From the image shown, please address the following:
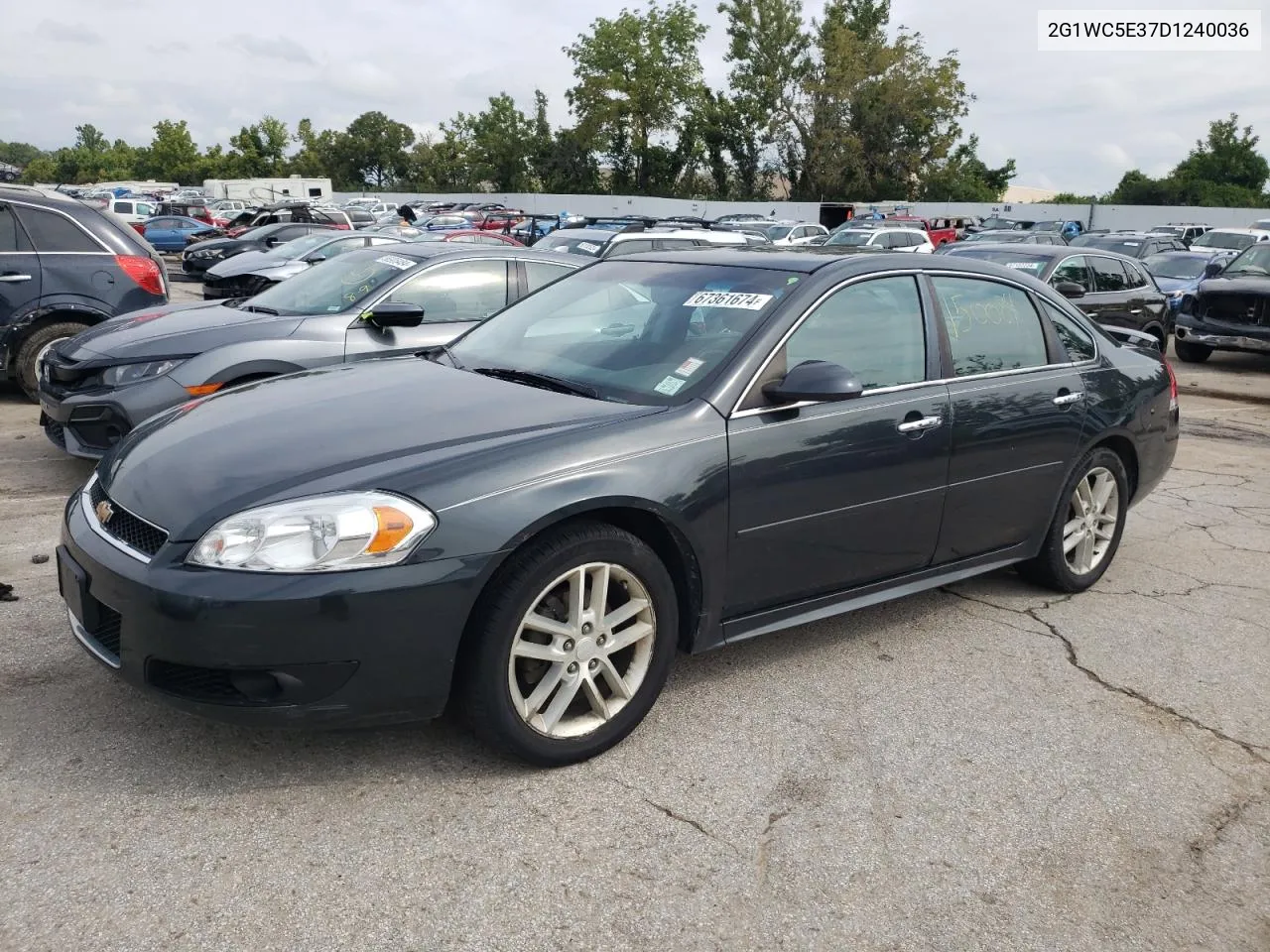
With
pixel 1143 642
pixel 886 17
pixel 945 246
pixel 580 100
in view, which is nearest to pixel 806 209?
pixel 580 100

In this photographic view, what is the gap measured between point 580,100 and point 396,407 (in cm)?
7598

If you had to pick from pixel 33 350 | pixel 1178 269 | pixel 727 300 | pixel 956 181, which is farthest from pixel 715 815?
pixel 956 181

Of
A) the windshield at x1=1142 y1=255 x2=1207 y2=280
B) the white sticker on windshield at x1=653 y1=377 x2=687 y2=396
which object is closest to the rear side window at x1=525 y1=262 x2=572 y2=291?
the white sticker on windshield at x1=653 y1=377 x2=687 y2=396

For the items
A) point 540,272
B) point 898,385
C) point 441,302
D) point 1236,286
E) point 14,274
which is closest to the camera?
point 898,385

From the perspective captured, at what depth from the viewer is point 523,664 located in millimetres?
3285

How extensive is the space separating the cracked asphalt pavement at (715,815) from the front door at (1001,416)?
20.2 inches

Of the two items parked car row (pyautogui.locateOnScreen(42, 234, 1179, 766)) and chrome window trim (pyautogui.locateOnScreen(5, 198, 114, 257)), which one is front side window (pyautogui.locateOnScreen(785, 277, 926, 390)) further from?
chrome window trim (pyautogui.locateOnScreen(5, 198, 114, 257))

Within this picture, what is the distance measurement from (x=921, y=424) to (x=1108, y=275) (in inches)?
420

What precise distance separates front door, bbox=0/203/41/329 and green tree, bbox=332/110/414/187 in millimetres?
96933

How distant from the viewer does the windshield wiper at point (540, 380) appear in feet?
12.6

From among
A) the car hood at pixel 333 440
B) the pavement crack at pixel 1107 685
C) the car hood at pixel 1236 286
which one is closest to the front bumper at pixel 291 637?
the car hood at pixel 333 440

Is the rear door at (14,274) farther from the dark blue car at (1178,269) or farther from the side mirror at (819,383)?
the dark blue car at (1178,269)

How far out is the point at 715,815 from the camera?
123 inches

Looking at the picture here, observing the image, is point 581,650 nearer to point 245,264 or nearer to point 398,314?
point 398,314
